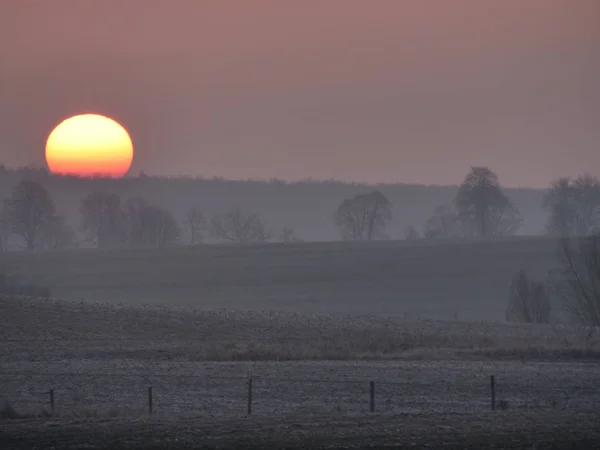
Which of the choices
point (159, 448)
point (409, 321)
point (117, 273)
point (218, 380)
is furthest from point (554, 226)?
point (159, 448)

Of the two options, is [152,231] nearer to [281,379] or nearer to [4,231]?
[4,231]

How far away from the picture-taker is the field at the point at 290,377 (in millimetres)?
21391

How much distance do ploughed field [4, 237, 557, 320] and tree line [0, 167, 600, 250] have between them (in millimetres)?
23370

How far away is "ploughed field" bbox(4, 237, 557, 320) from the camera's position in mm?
91625

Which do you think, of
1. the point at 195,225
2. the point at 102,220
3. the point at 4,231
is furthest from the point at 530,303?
the point at 195,225

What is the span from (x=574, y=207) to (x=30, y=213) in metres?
77.4

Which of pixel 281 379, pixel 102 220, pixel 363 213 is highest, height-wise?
pixel 363 213

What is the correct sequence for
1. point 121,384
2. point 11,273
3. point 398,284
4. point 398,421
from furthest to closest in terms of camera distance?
point 11,273 → point 398,284 → point 121,384 → point 398,421

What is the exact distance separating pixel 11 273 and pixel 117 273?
11.3m

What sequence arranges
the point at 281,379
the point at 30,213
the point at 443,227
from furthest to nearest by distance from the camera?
the point at 443,227, the point at 30,213, the point at 281,379

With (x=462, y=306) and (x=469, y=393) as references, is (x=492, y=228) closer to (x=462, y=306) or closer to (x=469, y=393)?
(x=462, y=306)

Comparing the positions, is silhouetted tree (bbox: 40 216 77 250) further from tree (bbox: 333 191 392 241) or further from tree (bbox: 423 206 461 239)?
tree (bbox: 423 206 461 239)

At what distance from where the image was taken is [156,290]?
330 feet

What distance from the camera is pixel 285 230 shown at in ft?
594
